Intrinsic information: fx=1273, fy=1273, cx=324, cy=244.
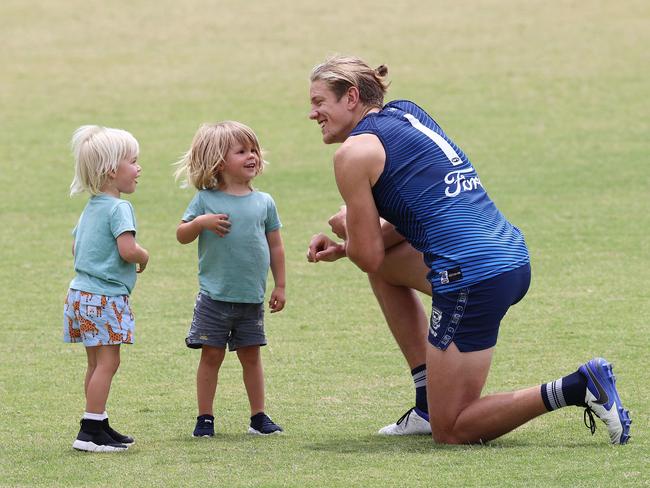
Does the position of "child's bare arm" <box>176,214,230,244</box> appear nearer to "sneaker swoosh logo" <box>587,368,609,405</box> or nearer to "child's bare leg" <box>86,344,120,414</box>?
"child's bare leg" <box>86,344,120,414</box>

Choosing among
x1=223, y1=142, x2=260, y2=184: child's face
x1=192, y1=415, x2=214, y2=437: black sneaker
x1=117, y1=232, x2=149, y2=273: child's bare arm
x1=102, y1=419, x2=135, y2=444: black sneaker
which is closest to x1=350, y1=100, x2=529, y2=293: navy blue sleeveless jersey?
x1=223, y1=142, x2=260, y2=184: child's face

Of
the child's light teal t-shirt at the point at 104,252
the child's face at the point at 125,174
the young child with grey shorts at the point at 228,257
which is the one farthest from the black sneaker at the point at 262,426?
the child's face at the point at 125,174

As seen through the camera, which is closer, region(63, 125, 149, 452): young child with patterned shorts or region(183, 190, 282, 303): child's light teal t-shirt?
region(63, 125, 149, 452): young child with patterned shorts

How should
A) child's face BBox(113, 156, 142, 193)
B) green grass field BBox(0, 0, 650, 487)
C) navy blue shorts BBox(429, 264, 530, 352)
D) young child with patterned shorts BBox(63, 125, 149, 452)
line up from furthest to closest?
1. child's face BBox(113, 156, 142, 193)
2. young child with patterned shorts BBox(63, 125, 149, 452)
3. navy blue shorts BBox(429, 264, 530, 352)
4. green grass field BBox(0, 0, 650, 487)

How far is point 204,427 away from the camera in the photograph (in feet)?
18.2

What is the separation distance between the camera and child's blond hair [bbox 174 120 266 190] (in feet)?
18.4

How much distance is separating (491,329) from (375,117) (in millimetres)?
1036

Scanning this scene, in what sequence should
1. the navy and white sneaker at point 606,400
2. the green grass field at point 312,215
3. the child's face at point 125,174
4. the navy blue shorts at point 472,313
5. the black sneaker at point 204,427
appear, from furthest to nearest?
the black sneaker at point 204,427 < the child's face at point 125,174 < the navy blue shorts at point 472,313 < the green grass field at point 312,215 < the navy and white sneaker at point 606,400

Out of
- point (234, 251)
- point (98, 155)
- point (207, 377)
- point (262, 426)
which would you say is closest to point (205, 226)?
point (234, 251)

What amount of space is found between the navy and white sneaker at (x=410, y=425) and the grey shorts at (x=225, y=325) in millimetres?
701

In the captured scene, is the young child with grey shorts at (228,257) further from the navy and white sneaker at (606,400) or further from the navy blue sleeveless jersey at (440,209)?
the navy and white sneaker at (606,400)

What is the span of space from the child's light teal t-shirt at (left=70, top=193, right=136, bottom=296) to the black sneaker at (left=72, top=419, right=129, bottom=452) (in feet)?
1.79

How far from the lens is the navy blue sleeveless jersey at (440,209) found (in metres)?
5.21

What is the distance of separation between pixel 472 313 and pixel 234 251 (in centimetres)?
111
